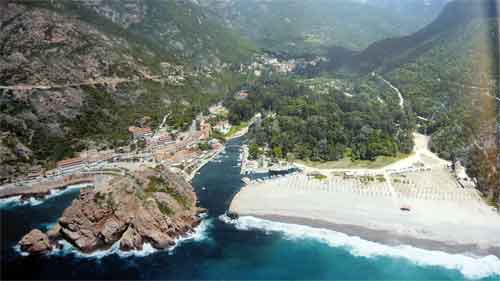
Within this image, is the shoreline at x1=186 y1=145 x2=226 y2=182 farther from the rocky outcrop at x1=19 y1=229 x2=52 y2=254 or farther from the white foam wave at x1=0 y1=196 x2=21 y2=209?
the rocky outcrop at x1=19 y1=229 x2=52 y2=254

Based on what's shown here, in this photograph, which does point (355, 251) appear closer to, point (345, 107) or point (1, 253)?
point (1, 253)

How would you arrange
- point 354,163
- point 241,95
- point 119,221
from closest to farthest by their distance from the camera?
point 119,221 < point 354,163 < point 241,95

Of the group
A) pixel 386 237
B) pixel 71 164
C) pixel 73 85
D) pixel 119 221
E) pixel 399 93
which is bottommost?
pixel 386 237

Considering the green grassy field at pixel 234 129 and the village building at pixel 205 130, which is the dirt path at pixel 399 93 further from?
the village building at pixel 205 130

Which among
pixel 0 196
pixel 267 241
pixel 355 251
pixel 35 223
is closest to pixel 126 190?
pixel 35 223

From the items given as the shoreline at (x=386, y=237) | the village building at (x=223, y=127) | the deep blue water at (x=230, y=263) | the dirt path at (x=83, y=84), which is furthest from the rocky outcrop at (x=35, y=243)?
the village building at (x=223, y=127)

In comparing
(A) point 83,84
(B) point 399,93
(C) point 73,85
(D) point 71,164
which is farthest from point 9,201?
(B) point 399,93

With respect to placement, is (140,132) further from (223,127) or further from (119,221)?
(119,221)
